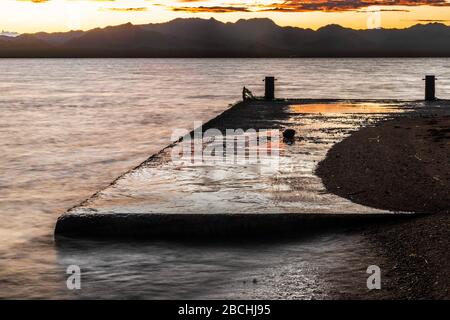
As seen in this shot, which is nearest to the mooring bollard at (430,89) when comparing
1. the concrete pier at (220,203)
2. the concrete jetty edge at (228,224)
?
the concrete pier at (220,203)

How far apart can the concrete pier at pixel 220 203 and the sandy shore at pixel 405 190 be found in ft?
1.30

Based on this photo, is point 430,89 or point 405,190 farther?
point 430,89

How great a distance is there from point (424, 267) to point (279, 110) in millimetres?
18503

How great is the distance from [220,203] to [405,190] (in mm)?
2718

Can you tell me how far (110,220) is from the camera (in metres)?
8.78

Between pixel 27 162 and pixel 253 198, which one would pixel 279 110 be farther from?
pixel 253 198

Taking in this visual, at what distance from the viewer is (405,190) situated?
1016 cm

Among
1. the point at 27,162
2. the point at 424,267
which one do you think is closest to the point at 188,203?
the point at 424,267

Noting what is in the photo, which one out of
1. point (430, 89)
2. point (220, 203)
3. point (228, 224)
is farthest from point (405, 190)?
point (430, 89)

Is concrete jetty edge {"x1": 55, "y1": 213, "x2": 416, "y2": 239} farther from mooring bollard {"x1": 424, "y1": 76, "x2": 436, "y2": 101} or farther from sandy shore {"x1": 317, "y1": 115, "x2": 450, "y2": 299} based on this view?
mooring bollard {"x1": 424, "y1": 76, "x2": 436, "y2": 101}

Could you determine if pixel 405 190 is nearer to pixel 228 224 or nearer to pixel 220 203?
pixel 220 203

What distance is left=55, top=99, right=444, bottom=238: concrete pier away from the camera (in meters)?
8.67

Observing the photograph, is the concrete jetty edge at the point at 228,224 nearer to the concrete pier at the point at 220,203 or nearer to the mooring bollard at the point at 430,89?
the concrete pier at the point at 220,203

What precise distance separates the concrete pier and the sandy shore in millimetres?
396
